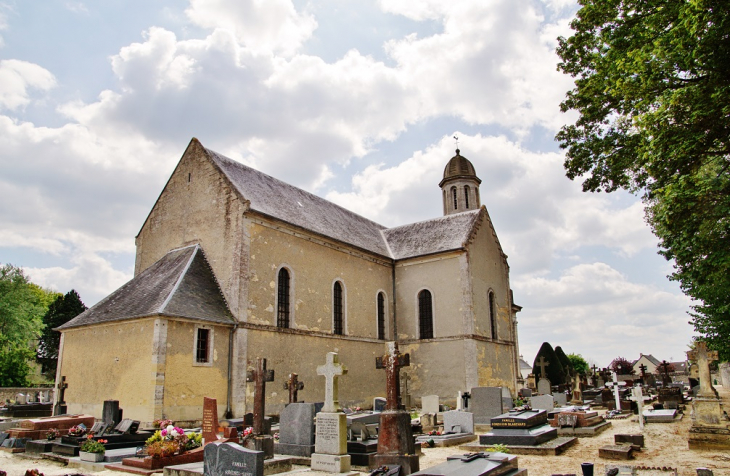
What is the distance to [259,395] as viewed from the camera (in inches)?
449

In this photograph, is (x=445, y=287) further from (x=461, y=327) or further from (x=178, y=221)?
(x=178, y=221)

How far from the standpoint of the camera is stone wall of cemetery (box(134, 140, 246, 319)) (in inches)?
776

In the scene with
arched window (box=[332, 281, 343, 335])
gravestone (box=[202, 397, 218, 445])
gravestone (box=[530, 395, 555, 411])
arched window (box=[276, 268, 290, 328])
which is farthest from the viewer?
arched window (box=[332, 281, 343, 335])

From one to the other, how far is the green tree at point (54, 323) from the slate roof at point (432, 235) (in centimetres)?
3238

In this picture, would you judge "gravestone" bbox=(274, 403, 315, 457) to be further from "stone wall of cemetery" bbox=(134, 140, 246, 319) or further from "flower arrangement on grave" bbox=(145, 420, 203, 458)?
"stone wall of cemetery" bbox=(134, 140, 246, 319)

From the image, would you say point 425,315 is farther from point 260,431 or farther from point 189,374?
point 260,431

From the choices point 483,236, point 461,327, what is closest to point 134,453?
point 461,327

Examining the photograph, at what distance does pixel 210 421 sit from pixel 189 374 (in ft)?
18.7

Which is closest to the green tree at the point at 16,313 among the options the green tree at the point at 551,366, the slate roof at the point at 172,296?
the slate roof at the point at 172,296

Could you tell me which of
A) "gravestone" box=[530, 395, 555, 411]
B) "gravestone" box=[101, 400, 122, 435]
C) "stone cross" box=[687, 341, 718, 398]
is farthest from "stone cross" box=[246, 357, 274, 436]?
"gravestone" box=[530, 395, 555, 411]

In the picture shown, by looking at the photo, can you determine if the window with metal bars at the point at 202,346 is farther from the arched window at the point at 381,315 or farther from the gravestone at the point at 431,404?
the arched window at the point at 381,315

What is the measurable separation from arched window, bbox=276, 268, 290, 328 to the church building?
0.22 ft

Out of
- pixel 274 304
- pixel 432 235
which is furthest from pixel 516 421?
pixel 432 235

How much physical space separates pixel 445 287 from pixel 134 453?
17.8 metres
